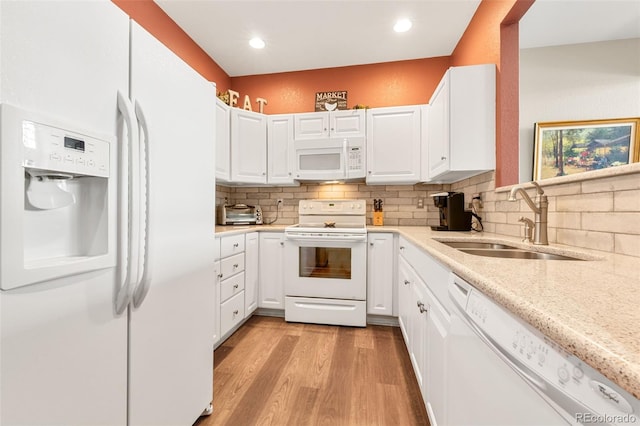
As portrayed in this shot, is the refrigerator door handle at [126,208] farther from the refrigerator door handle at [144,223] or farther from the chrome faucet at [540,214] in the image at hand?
the chrome faucet at [540,214]

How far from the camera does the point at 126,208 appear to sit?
900 mm

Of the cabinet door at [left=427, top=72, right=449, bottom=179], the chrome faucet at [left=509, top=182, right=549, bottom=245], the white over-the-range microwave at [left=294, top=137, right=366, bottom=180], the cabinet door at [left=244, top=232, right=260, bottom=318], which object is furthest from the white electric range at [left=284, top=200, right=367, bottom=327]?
the chrome faucet at [left=509, top=182, right=549, bottom=245]

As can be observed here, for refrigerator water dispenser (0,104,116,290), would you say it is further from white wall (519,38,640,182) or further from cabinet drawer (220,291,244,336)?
white wall (519,38,640,182)

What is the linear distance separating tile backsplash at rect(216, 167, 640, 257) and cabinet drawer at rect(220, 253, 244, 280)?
104 centimetres

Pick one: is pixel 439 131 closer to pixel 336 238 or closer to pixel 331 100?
pixel 336 238

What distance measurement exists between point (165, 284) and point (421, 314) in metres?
Result: 1.24

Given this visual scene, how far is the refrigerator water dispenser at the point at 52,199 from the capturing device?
24.1 inches

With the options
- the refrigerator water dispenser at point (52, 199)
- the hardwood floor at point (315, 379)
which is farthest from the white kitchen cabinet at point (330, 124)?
the refrigerator water dispenser at point (52, 199)

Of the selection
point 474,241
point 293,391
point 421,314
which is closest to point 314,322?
point 293,391

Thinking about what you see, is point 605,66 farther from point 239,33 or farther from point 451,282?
point 239,33

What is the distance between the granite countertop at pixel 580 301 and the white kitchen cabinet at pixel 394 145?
1.99m

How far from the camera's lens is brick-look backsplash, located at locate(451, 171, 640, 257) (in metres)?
1.00

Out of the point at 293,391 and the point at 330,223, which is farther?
the point at 330,223

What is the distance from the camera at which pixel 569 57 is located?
242 cm
